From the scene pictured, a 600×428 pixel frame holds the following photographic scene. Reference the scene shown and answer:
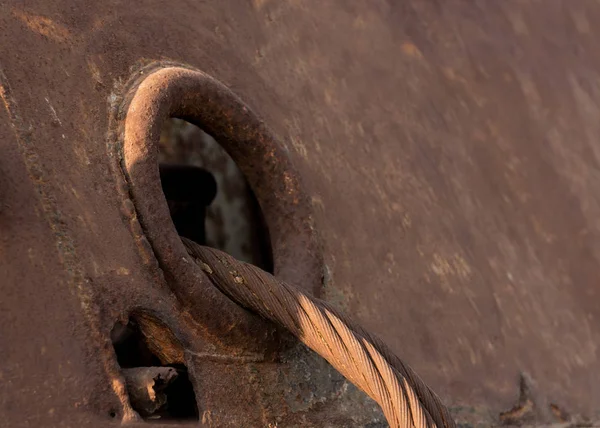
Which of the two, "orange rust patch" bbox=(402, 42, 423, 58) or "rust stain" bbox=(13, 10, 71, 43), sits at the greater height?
"orange rust patch" bbox=(402, 42, 423, 58)

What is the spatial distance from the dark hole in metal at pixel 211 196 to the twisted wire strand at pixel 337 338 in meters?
0.30

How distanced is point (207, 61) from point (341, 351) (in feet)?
1.42

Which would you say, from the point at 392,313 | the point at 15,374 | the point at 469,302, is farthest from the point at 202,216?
the point at 15,374

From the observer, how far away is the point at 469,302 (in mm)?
1284

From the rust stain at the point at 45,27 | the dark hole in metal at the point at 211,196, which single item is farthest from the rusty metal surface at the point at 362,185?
the dark hole in metal at the point at 211,196

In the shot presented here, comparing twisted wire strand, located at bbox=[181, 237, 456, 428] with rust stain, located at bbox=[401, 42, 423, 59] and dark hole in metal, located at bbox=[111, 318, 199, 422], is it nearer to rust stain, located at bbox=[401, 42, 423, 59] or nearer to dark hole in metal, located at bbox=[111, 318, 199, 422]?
dark hole in metal, located at bbox=[111, 318, 199, 422]

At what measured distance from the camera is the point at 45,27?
2.99 feet

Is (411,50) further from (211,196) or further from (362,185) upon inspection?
(211,196)

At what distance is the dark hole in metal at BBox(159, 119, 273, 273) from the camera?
4.13ft

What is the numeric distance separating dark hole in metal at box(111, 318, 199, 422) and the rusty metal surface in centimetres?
2

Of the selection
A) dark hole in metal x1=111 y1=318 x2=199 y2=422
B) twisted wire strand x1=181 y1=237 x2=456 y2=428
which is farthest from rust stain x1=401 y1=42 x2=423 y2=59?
dark hole in metal x1=111 y1=318 x2=199 y2=422

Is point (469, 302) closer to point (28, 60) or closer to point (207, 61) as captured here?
point (207, 61)

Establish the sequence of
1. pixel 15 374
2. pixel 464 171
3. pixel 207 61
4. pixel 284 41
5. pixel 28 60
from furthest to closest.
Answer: pixel 464 171, pixel 284 41, pixel 207 61, pixel 28 60, pixel 15 374

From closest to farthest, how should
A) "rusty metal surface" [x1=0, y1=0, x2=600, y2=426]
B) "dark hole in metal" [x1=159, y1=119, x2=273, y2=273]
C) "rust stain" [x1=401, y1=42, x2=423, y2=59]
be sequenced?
"rusty metal surface" [x1=0, y1=0, x2=600, y2=426]
"dark hole in metal" [x1=159, y1=119, x2=273, y2=273]
"rust stain" [x1=401, y1=42, x2=423, y2=59]
